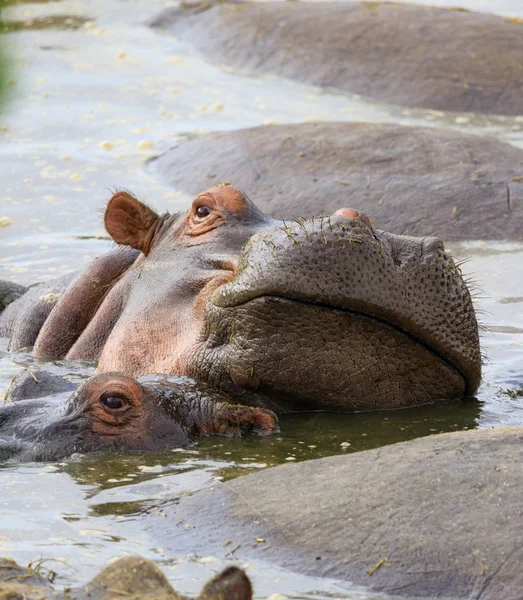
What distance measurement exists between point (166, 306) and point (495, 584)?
2.54 m

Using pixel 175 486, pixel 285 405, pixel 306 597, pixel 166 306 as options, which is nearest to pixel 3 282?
pixel 166 306

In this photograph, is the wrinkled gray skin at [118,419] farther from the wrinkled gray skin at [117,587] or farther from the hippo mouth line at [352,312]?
the wrinkled gray skin at [117,587]

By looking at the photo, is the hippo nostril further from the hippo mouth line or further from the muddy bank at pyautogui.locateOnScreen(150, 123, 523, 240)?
the muddy bank at pyautogui.locateOnScreen(150, 123, 523, 240)

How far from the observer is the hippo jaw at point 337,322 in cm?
502

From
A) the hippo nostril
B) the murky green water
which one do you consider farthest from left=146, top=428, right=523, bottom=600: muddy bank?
the hippo nostril

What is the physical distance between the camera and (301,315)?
5090 mm

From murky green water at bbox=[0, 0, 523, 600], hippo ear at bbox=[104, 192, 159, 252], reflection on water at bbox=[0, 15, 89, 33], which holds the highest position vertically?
hippo ear at bbox=[104, 192, 159, 252]

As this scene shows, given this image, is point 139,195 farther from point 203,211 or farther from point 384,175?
point 203,211

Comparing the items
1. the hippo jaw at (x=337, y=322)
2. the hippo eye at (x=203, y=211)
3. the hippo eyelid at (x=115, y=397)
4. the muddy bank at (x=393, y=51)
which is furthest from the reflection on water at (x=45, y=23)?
the hippo eyelid at (x=115, y=397)

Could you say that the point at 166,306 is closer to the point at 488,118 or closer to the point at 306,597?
the point at 306,597

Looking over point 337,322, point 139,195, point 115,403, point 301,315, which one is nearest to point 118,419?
point 115,403

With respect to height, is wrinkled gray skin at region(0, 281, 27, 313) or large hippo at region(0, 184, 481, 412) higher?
large hippo at region(0, 184, 481, 412)

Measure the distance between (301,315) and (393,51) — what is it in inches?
292

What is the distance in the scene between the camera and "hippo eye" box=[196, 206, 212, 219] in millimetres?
6008
